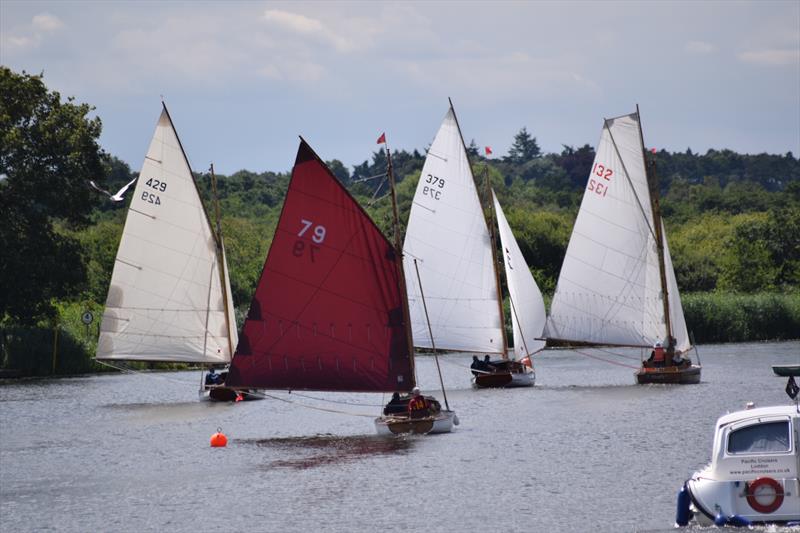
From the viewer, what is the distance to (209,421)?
204ft

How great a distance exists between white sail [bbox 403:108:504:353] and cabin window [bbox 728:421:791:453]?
43.1m

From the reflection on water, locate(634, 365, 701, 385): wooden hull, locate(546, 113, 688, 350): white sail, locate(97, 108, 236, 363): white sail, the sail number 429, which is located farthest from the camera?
the sail number 429

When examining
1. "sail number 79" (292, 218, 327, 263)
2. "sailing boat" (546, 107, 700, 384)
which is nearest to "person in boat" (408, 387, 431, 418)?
"sail number 79" (292, 218, 327, 263)

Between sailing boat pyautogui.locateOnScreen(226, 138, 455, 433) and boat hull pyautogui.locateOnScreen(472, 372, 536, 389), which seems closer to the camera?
sailing boat pyautogui.locateOnScreen(226, 138, 455, 433)

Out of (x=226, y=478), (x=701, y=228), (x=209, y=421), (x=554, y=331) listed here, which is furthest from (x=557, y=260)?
(x=226, y=478)

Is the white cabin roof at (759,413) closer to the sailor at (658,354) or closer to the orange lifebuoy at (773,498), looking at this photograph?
the orange lifebuoy at (773,498)

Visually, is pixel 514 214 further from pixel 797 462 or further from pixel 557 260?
pixel 797 462

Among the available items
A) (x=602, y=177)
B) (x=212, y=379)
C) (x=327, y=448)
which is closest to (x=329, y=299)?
(x=327, y=448)

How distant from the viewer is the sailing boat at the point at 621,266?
73.6m

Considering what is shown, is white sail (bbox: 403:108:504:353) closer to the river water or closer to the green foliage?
the river water

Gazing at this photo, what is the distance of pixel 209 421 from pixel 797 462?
122ft

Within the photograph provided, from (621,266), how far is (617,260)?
389mm

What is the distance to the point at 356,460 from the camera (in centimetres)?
4809

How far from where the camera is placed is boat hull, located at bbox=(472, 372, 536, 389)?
237ft
